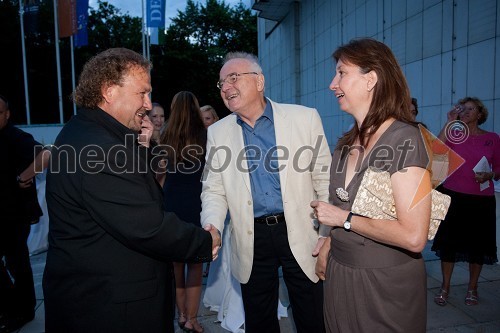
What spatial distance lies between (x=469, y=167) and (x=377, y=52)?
2813 millimetres

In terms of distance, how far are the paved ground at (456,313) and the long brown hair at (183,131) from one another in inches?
66.9

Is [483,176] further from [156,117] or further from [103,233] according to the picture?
[156,117]

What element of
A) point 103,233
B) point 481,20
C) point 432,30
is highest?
point 432,30

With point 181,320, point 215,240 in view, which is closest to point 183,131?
point 215,240

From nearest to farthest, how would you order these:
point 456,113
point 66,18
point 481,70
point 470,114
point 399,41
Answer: point 470,114 → point 456,113 → point 481,70 → point 399,41 → point 66,18

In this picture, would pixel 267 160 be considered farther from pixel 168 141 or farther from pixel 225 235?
pixel 225 235

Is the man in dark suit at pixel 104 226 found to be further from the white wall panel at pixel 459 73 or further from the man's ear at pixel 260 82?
the white wall panel at pixel 459 73

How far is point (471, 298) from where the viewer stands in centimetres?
387

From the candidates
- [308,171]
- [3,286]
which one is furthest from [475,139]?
[3,286]

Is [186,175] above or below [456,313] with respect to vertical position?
above

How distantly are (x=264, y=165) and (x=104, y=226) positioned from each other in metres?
1.24

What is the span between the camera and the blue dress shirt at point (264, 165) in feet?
8.52

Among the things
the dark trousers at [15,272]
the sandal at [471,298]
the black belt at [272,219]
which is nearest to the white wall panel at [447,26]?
the sandal at [471,298]

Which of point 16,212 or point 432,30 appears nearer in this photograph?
point 16,212
